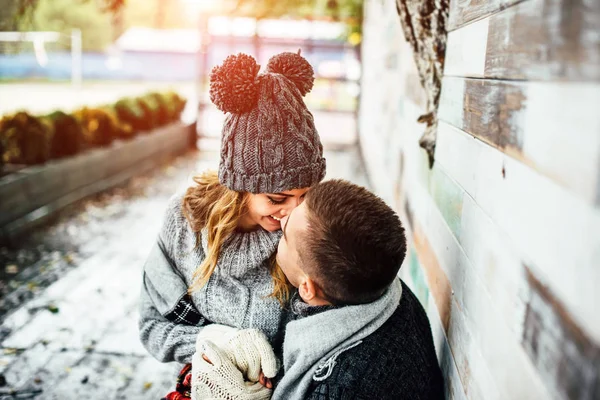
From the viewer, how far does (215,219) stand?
213 cm

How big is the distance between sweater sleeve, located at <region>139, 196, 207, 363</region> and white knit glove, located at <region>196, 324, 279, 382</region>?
0.25m

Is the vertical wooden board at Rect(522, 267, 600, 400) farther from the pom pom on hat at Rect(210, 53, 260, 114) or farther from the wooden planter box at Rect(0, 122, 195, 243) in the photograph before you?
the wooden planter box at Rect(0, 122, 195, 243)

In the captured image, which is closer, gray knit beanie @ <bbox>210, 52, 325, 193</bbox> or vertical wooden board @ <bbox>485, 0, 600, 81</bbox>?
vertical wooden board @ <bbox>485, 0, 600, 81</bbox>

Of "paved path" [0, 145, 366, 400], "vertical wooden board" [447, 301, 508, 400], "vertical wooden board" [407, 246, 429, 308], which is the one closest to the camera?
"vertical wooden board" [447, 301, 508, 400]

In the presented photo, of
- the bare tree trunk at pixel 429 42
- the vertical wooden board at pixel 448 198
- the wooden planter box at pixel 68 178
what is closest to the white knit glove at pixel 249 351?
the vertical wooden board at pixel 448 198

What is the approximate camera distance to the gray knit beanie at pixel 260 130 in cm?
201

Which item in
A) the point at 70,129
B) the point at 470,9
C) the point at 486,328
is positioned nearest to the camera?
the point at 486,328

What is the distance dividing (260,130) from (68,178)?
20.6 feet

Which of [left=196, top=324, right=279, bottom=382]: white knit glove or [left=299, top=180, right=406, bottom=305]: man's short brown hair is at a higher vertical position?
[left=299, top=180, right=406, bottom=305]: man's short brown hair

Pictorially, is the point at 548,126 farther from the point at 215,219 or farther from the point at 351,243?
the point at 215,219

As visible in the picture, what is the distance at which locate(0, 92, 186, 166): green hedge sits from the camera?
22.1 ft

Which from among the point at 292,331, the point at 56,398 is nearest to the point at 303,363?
the point at 292,331

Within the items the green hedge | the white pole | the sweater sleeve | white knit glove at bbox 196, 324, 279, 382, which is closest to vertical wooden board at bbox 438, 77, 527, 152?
white knit glove at bbox 196, 324, 279, 382

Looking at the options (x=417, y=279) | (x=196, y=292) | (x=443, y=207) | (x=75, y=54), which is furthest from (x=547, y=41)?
(x=75, y=54)
